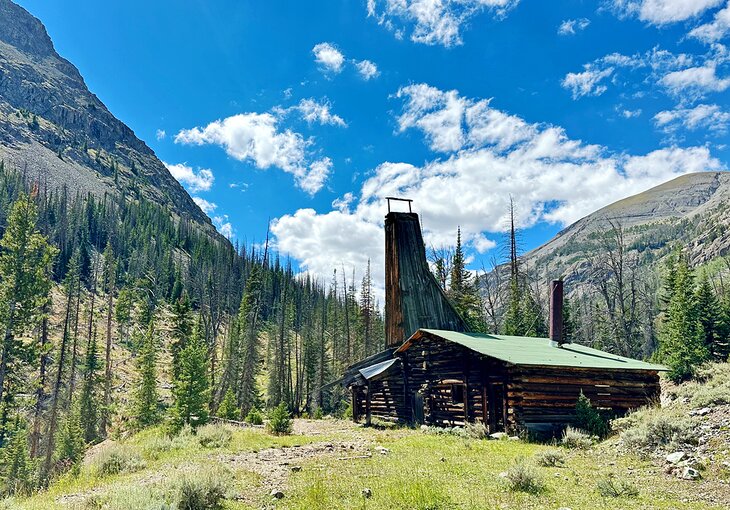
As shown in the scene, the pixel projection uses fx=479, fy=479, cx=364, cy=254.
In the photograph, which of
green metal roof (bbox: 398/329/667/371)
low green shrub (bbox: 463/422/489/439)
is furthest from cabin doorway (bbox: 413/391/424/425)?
low green shrub (bbox: 463/422/489/439)

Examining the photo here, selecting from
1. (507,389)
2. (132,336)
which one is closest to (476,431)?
(507,389)

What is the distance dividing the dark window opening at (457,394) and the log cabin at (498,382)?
1.8 inches

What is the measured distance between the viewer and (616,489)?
29.8ft

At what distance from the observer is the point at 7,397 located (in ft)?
95.5

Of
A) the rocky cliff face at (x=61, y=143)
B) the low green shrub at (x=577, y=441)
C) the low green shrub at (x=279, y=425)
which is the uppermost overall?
the rocky cliff face at (x=61, y=143)

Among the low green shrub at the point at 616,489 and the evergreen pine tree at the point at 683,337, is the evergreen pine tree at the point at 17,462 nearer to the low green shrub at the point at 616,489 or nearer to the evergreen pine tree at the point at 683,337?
the low green shrub at the point at 616,489

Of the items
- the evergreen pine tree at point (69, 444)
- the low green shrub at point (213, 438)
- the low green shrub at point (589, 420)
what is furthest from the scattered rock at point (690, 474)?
the evergreen pine tree at point (69, 444)

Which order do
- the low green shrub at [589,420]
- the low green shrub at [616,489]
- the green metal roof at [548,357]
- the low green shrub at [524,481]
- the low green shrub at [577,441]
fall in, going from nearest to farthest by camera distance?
the low green shrub at [616,489]
the low green shrub at [524,481]
the low green shrub at [577,441]
the low green shrub at [589,420]
the green metal roof at [548,357]

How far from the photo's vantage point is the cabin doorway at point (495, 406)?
784 inches

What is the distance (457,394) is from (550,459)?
34.4 ft

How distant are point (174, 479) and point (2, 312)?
2646 centimetres

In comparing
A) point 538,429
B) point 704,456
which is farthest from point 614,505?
point 538,429

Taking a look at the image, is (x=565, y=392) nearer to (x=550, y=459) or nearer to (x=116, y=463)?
(x=550, y=459)

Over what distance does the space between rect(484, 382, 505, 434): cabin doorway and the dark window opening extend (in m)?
2.21
